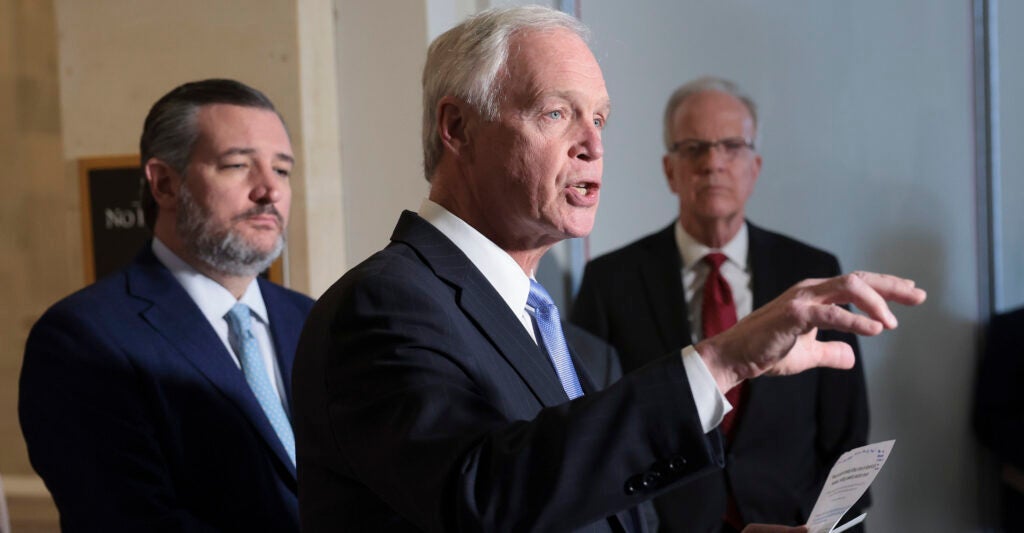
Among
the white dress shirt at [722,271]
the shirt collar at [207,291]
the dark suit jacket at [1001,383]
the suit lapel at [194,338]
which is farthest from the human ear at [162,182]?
the dark suit jacket at [1001,383]

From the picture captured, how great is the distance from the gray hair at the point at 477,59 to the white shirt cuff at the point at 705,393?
0.62m

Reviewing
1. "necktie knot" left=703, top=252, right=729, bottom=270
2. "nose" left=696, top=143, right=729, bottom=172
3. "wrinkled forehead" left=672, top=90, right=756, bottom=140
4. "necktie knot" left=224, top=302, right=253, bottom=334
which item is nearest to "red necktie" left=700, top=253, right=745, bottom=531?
"necktie knot" left=703, top=252, right=729, bottom=270

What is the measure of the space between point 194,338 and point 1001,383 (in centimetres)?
295

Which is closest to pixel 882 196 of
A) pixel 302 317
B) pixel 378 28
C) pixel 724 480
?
pixel 724 480

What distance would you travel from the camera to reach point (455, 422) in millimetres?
1352

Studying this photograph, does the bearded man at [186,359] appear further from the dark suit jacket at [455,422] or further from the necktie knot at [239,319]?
the dark suit jacket at [455,422]

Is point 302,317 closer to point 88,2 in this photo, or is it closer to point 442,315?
point 442,315

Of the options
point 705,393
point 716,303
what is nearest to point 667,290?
point 716,303

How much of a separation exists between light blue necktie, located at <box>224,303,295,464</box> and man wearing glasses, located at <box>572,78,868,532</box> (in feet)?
4.14

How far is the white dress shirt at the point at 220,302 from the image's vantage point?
8.45 ft

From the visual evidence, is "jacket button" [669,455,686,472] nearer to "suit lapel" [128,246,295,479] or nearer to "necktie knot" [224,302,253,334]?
"suit lapel" [128,246,295,479]

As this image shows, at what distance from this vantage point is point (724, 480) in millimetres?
3164

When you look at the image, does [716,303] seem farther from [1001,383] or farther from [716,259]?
[1001,383]

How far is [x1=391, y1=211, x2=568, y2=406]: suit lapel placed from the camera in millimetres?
1594
